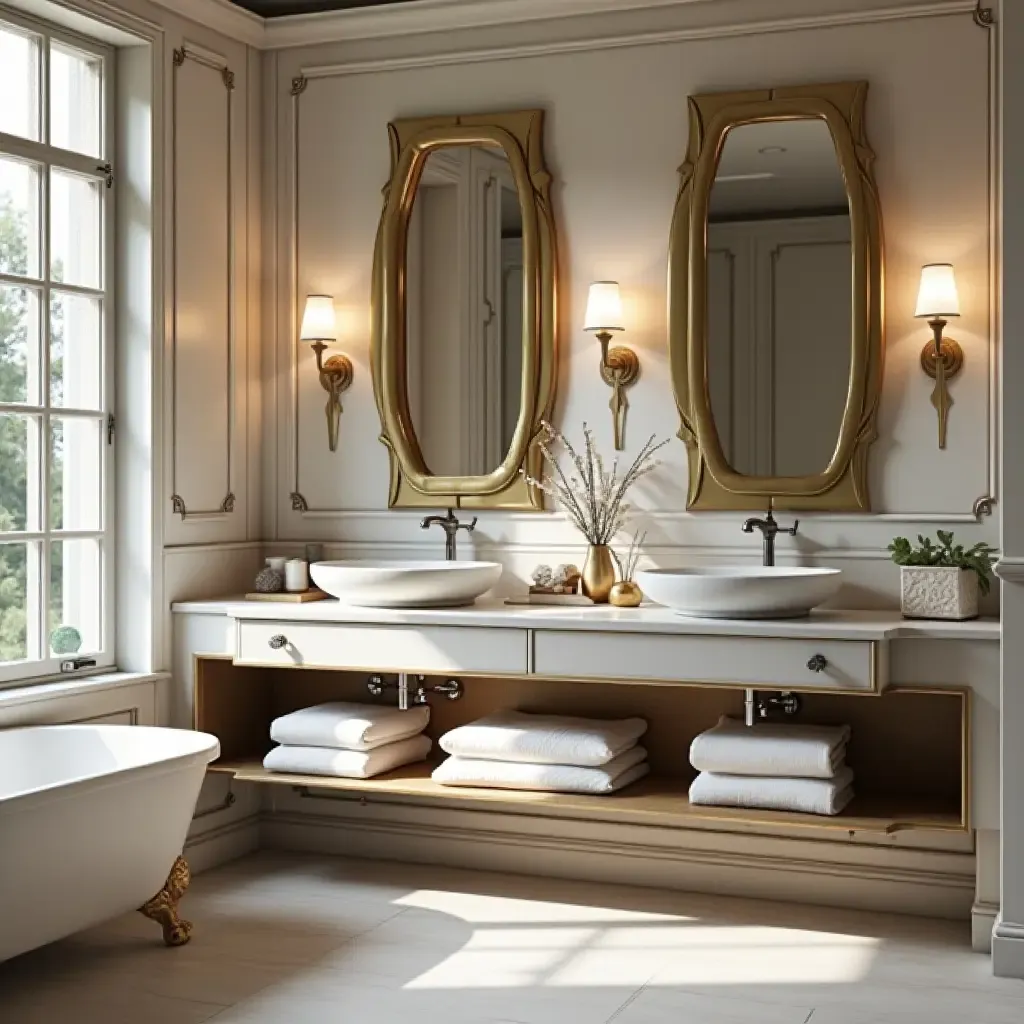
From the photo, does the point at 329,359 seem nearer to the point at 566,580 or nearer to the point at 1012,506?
the point at 566,580

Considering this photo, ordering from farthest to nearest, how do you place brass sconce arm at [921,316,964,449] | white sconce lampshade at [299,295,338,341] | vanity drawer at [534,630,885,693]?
1. white sconce lampshade at [299,295,338,341]
2. brass sconce arm at [921,316,964,449]
3. vanity drawer at [534,630,885,693]

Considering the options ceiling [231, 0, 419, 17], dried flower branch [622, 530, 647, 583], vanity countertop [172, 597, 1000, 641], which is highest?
ceiling [231, 0, 419, 17]

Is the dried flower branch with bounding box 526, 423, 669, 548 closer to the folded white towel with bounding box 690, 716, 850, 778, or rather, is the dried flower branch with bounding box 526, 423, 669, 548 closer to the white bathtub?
the folded white towel with bounding box 690, 716, 850, 778

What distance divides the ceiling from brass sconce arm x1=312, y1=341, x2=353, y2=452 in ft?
3.50

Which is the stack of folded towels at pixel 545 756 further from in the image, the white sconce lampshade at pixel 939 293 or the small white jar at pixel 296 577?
the white sconce lampshade at pixel 939 293

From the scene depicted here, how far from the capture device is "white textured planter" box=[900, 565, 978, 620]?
3697mm

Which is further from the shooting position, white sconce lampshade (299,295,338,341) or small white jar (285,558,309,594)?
white sconce lampshade (299,295,338,341)

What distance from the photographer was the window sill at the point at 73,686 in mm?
3818

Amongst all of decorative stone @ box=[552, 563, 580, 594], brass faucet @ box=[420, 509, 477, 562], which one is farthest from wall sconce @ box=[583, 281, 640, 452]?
brass faucet @ box=[420, 509, 477, 562]

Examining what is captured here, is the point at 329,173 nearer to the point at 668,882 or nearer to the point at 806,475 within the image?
the point at 806,475

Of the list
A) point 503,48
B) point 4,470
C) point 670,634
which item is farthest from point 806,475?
point 4,470

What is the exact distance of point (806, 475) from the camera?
4066mm

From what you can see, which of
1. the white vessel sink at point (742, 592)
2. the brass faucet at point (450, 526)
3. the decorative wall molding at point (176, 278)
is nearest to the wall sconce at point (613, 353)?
the brass faucet at point (450, 526)

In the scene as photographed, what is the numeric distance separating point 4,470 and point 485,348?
1.43 metres
